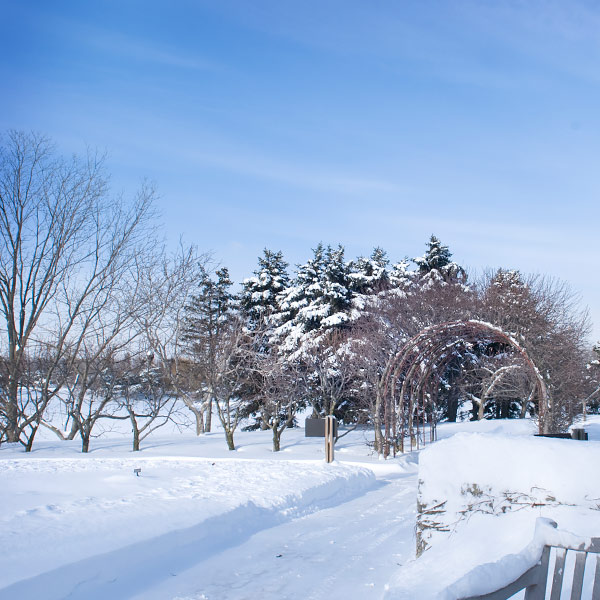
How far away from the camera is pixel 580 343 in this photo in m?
19.9

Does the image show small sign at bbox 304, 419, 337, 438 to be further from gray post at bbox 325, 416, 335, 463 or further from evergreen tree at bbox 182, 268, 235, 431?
evergreen tree at bbox 182, 268, 235, 431

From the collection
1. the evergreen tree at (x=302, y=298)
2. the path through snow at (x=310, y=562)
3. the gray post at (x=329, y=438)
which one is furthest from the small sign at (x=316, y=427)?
the evergreen tree at (x=302, y=298)

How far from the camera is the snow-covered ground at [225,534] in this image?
395cm

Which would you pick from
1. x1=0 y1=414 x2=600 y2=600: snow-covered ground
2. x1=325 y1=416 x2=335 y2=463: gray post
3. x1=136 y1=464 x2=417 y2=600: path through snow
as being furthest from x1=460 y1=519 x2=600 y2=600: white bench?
x1=325 y1=416 x2=335 y2=463: gray post

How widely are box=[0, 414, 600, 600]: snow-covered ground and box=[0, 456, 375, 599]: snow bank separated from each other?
0.06 ft

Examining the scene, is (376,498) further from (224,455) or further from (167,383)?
(167,383)

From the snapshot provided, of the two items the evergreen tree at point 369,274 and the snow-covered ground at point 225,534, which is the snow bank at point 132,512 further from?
the evergreen tree at point 369,274

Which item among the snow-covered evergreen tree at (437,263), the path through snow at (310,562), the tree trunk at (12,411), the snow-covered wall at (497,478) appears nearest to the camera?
the snow-covered wall at (497,478)

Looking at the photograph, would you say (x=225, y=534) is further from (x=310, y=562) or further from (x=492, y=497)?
(x=492, y=497)

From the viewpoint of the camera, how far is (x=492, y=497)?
157 inches

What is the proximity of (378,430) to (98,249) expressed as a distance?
9.17 meters

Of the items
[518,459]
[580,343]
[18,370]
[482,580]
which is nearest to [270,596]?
[518,459]

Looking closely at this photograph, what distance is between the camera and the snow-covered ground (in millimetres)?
3946

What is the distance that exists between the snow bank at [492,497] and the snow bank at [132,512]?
2.59 meters
